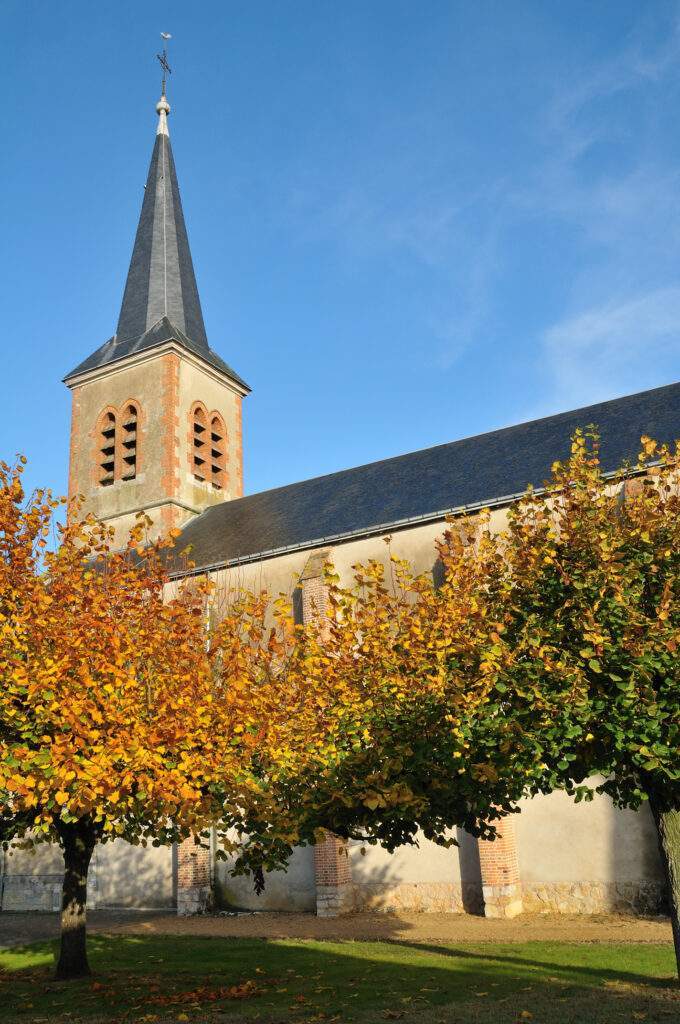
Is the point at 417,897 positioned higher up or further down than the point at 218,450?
further down

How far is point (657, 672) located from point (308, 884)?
487 inches

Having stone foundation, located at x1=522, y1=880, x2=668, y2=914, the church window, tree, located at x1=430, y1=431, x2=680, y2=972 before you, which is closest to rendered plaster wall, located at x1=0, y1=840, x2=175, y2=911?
stone foundation, located at x1=522, y1=880, x2=668, y2=914

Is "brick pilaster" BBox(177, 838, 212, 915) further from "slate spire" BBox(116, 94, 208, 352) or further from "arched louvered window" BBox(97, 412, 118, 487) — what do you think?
"slate spire" BBox(116, 94, 208, 352)

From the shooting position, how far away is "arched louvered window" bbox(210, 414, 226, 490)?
3002cm

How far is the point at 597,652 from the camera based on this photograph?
8.20m

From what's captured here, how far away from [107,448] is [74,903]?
21.0 metres

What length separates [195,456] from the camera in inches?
1145

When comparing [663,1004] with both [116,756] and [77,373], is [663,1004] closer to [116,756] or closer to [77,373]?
[116,756]

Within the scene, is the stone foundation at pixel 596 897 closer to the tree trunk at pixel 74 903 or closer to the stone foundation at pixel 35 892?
the tree trunk at pixel 74 903

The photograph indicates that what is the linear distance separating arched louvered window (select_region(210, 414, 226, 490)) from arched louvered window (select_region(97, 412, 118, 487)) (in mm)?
3395

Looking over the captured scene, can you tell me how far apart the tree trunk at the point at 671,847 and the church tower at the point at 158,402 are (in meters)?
20.3

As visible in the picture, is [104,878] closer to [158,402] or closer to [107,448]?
[107,448]

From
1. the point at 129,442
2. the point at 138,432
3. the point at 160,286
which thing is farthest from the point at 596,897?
the point at 160,286

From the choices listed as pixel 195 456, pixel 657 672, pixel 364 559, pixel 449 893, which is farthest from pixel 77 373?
pixel 657 672
